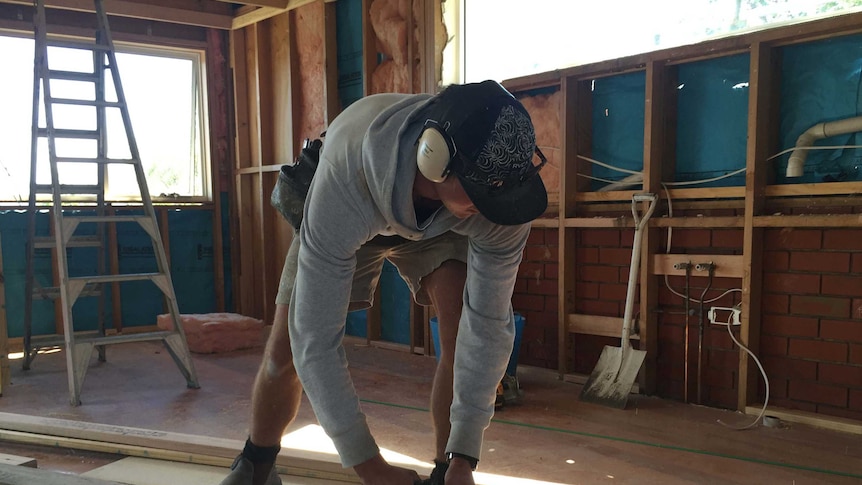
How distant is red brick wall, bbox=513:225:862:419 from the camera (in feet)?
8.90

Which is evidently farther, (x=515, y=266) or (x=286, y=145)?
(x=286, y=145)

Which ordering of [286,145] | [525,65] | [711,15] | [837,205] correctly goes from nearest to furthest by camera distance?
[837,205] < [711,15] < [525,65] < [286,145]

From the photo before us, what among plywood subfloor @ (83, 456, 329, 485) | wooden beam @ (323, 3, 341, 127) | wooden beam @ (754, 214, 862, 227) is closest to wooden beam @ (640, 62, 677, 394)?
wooden beam @ (754, 214, 862, 227)

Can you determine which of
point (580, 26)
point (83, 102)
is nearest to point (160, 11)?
point (83, 102)

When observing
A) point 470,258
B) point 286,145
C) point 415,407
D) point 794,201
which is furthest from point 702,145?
point 286,145

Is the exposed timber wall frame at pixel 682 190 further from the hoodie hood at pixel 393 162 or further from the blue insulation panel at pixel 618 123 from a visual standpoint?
the hoodie hood at pixel 393 162

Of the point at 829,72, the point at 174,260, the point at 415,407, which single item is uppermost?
Result: the point at 829,72

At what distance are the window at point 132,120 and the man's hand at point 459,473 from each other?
4.29 meters

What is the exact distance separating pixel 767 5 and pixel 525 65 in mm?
1272

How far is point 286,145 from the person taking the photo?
5098mm

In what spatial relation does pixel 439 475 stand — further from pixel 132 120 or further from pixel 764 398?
pixel 132 120

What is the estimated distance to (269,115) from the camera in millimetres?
5230

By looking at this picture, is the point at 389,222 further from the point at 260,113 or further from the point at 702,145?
the point at 260,113

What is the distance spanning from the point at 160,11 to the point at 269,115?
109 cm
